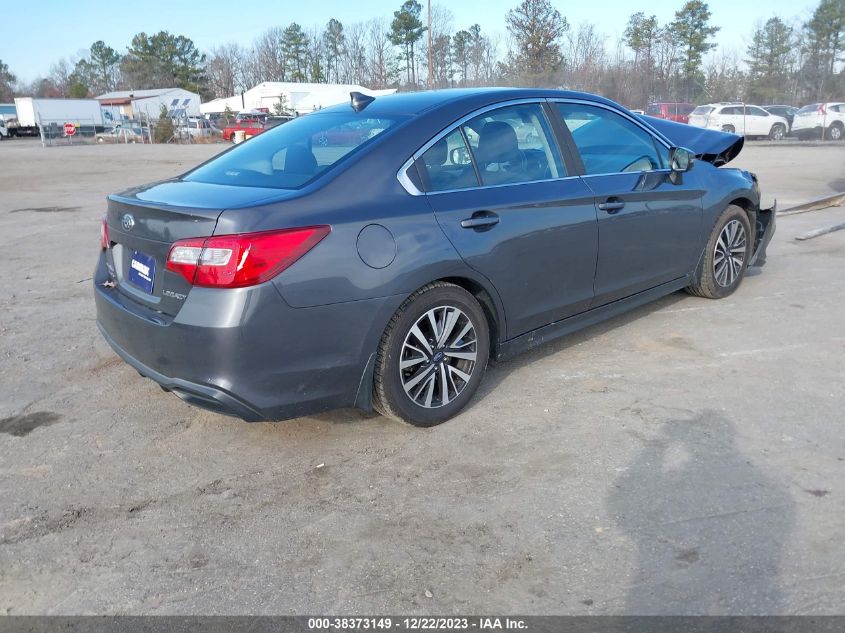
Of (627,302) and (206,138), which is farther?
(206,138)

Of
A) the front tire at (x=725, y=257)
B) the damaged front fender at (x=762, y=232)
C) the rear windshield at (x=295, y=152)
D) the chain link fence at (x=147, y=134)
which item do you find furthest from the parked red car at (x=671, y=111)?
the rear windshield at (x=295, y=152)

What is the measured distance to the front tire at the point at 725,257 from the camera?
218 inches

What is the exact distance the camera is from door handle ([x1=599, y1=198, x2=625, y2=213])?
14.5 feet

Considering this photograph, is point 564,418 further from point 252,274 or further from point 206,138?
point 206,138

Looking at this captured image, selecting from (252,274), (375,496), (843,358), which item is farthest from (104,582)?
(843,358)

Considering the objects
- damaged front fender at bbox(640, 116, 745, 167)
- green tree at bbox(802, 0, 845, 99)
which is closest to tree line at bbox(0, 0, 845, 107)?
green tree at bbox(802, 0, 845, 99)

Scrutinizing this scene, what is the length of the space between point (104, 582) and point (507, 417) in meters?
2.06

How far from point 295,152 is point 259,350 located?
1.28 metres

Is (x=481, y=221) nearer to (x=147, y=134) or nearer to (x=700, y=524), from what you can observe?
(x=700, y=524)

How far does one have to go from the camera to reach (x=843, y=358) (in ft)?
14.8

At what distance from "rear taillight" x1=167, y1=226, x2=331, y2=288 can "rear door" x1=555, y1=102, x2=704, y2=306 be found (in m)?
2.05

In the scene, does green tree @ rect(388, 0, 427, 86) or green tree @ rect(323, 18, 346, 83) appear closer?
green tree @ rect(388, 0, 427, 86)

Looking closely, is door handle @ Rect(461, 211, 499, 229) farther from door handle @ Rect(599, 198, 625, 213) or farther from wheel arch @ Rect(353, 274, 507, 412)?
door handle @ Rect(599, 198, 625, 213)

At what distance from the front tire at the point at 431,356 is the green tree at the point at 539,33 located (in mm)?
54269
